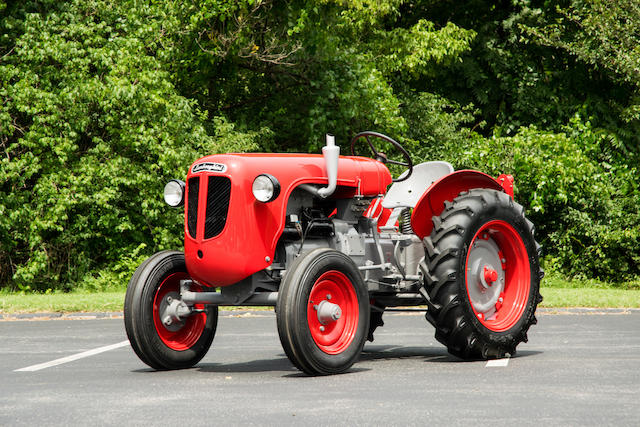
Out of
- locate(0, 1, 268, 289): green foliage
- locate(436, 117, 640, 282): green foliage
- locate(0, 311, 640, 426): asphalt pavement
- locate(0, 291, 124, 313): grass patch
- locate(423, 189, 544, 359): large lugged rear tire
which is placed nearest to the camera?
locate(0, 311, 640, 426): asphalt pavement

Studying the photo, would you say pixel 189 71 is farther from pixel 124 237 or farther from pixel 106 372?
pixel 106 372

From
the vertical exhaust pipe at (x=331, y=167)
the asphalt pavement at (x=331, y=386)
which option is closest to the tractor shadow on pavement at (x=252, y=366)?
the asphalt pavement at (x=331, y=386)

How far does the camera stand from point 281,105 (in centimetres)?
2445

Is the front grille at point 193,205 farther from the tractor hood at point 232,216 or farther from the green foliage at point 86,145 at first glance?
the green foliage at point 86,145

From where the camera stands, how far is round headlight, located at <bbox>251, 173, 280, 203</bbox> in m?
7.93

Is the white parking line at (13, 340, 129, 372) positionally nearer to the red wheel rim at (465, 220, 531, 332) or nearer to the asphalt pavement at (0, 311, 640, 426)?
the asphalt pavement at (0, 311, 640, 426)

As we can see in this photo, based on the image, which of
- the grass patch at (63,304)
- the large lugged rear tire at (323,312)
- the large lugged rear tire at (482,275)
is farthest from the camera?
the grass patch at (63,304)

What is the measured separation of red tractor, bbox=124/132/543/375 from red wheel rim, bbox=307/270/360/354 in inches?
0.4

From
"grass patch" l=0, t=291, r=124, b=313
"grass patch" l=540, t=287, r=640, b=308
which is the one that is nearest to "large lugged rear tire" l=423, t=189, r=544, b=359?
"grass patch" l=540, t=287, r=640, b=308

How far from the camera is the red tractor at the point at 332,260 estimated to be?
8.07 meters

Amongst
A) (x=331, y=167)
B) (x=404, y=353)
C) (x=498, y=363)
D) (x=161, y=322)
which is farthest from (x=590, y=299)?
(x=161, y=322)

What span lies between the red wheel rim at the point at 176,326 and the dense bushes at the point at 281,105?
11656 millimetres

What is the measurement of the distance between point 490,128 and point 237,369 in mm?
19670

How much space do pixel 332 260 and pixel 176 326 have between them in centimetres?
169
